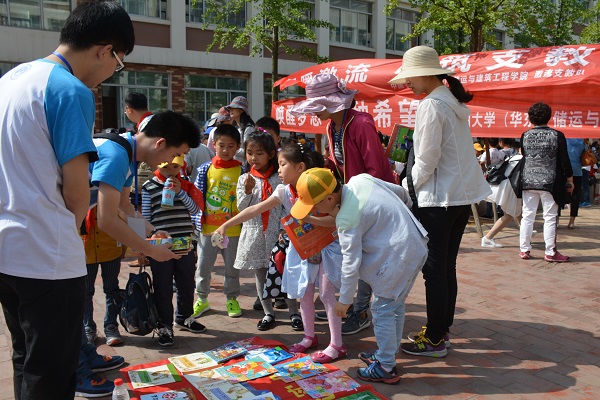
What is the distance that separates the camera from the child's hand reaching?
4125mm

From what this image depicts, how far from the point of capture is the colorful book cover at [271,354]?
3487 millimetres

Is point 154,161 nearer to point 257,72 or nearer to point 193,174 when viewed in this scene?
point 193,174

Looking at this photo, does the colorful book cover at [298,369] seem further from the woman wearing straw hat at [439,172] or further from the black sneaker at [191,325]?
the black sneaker at [191,325]

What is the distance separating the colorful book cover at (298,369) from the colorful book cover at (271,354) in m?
0.06

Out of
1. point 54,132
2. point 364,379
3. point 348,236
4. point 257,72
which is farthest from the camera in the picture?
point 257,72

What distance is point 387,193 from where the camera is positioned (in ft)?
10.5

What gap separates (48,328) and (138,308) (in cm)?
172

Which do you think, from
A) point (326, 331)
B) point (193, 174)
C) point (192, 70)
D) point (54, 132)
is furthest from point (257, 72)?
point (54, 132)

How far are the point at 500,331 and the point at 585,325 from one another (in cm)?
74

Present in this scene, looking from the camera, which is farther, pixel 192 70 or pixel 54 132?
pixel 192 70

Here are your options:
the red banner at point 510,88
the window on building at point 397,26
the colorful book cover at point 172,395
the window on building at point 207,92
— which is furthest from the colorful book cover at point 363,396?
the window on building at point 397,26

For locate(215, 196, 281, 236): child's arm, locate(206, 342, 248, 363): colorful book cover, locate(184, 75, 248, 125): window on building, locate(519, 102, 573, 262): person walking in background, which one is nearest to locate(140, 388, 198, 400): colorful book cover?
locate(206, 342, 248, 363): colorful book cover

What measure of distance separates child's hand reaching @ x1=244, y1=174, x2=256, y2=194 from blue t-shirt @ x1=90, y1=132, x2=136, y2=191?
1.36m

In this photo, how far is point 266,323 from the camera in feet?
13.7
